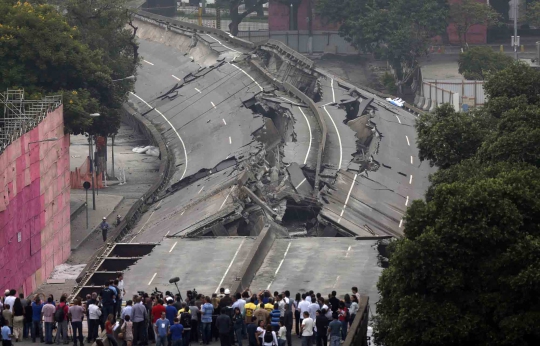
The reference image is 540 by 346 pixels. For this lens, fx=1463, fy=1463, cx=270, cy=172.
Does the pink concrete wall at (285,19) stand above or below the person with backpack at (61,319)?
above

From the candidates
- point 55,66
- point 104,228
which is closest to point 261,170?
point 104,228

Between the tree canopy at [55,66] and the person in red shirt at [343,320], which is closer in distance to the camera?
the person in red shirt at [343,320]

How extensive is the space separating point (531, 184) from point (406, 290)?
5.22 m

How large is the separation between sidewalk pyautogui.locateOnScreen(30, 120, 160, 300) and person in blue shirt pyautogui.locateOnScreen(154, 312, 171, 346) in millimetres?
22656

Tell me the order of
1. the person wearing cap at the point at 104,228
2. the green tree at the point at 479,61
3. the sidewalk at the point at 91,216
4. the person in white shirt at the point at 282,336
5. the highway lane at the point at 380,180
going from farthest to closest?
the green tree at the point at 479,61 < the sidewalk at the point at 91,216 < the person wearing cap at the point at 104,228 < the highway lane at the point at 380,180 < the person in white shirt at the point at 282,336

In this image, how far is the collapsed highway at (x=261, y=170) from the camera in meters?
62.9

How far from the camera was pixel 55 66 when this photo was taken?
86.1m

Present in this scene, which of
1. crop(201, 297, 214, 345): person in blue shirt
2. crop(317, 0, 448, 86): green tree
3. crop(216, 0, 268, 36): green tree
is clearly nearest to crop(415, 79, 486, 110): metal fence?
crop(317, 0, 448, 86): green tree

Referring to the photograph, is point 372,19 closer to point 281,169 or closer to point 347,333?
point 281,169

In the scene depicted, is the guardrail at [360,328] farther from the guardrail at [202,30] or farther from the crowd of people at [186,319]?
the guardrail at [202,30]

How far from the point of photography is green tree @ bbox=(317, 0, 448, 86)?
5123 inches

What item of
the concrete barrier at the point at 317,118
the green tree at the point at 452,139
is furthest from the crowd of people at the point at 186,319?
the concrete barrier at the point at 317,118

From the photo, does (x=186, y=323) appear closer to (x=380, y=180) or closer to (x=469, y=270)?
(x=469, y=270)

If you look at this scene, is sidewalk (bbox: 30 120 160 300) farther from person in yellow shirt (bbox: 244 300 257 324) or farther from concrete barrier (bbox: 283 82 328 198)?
person in yellow shirt (bbox: 244 300 257 324)
